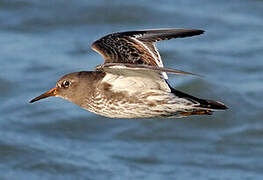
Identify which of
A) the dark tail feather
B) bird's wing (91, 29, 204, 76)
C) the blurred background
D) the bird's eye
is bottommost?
the blurred background

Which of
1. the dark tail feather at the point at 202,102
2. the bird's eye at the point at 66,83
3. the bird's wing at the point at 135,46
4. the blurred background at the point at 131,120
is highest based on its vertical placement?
the bird's wing at the point at 135,46

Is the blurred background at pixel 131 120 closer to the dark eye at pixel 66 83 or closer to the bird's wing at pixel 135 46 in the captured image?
the bird's wing at pixel 135 46

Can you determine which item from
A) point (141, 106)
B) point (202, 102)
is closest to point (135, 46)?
point (141, 106)

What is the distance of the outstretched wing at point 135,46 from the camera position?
8.91m

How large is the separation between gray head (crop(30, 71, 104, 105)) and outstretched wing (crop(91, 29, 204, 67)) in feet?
0.84

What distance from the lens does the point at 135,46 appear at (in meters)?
9.27

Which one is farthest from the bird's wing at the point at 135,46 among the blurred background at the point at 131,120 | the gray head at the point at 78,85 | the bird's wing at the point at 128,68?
the blurred background at the point at 131,120

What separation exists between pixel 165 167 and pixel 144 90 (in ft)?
17.2

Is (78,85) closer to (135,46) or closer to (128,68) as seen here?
(135,46)

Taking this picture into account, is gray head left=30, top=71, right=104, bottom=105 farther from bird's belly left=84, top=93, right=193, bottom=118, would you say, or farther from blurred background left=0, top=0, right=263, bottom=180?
blurred background left=0, top=0, right=263, bottom=180

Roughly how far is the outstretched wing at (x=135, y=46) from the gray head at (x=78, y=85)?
0.84 ft

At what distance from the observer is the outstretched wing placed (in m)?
8.91

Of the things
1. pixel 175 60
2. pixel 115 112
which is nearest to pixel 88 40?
pixel 175 60

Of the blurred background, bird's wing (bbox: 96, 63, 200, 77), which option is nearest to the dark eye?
bird's wing (bbox: 96, 63, 200, 77)
